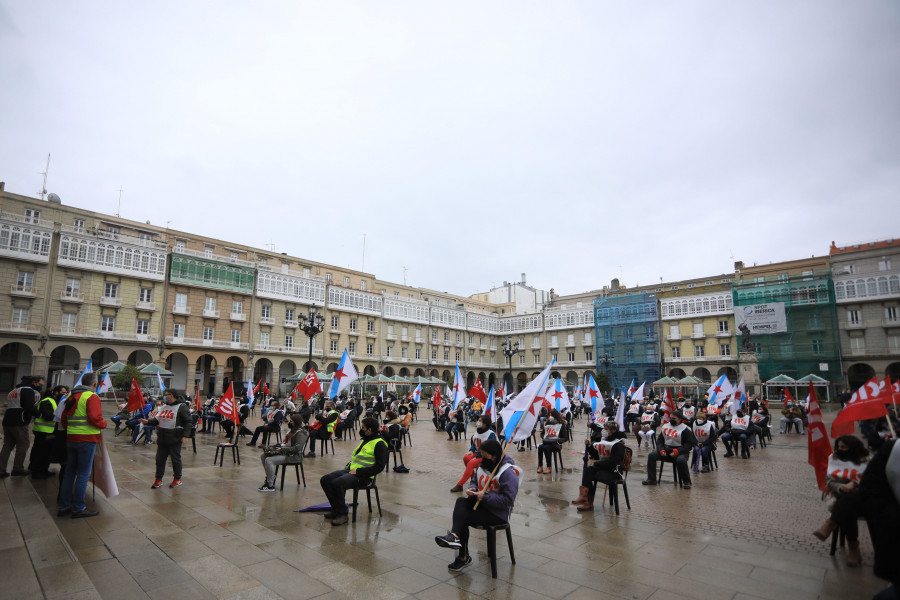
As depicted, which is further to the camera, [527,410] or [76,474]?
[527,410]

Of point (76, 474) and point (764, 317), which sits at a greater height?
point (764, 317)

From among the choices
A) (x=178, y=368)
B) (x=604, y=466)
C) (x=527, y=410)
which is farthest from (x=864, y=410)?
(x=178, y=368)

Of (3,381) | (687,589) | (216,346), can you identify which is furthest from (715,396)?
(3,381)

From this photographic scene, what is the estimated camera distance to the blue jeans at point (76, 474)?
5.99 meters

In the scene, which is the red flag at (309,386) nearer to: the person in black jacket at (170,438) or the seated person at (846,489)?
the person in black jacket at (170,438)

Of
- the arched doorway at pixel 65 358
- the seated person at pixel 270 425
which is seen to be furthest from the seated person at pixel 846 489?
the arched doorway at pixel 65 358

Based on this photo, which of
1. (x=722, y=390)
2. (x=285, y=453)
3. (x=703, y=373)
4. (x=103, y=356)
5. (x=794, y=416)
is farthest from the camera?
(x=703, y=373)

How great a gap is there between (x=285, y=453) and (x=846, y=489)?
7.67 metres

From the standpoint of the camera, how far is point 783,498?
793 cm

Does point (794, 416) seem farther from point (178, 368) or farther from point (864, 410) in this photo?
point (178, 368)

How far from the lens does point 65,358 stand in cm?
3566

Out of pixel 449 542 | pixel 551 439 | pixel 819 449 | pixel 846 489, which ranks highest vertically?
pixel 819 449

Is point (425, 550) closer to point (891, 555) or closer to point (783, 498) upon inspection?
point (891, 555)

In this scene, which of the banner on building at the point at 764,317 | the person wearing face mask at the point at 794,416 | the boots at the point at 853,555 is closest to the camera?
the boots at the point at 853,555
